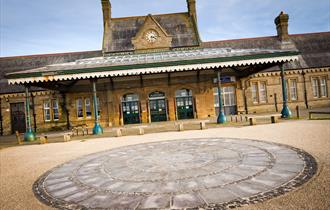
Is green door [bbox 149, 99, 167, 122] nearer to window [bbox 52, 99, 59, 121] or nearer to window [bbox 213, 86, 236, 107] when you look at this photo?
window [bbox 213, 86, 236, 107]

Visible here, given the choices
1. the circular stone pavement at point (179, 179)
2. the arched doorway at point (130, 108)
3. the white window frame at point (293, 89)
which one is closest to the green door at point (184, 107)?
the arched doorway at point (130, 108)

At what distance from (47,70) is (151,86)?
879cm

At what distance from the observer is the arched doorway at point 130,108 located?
19.5 meters

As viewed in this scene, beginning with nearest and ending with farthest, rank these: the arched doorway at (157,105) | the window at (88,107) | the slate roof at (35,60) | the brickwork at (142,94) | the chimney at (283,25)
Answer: the brickwork at (142,94) < the arched doorway at (157,105) < the window at (88,107) < the slate roof at (35,60) < the chimney at (283,25)

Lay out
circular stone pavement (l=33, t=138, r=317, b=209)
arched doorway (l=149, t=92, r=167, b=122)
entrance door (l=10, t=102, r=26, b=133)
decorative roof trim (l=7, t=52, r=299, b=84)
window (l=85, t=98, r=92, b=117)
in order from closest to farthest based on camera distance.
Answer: circular stone pavement (l=33, t=138, r=317, b=209) < decorative roof trim (l=7, t=52, r=299, b=84) < arched doorway (l=149, t=92, r=167, b=122) < window (l=85, t=98, r=92, b=117) < entrance door (l=10, t=102, r=26, b=133)

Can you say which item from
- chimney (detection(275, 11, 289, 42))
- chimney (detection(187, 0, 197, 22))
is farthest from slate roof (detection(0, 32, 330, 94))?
chimney (detection(187, 0, 197, 22))

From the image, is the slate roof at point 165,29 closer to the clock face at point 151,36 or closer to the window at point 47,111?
the clock face at point 151,36

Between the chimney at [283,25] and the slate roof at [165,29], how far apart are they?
395 inches

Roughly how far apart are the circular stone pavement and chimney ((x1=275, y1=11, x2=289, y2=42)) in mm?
22422

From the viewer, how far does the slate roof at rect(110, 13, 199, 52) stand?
22200mm

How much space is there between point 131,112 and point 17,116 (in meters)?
11.9

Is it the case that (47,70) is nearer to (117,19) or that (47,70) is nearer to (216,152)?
(216,152)

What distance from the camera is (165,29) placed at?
23547mm

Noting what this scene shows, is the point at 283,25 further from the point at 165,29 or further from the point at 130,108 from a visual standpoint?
the point at 130,108
